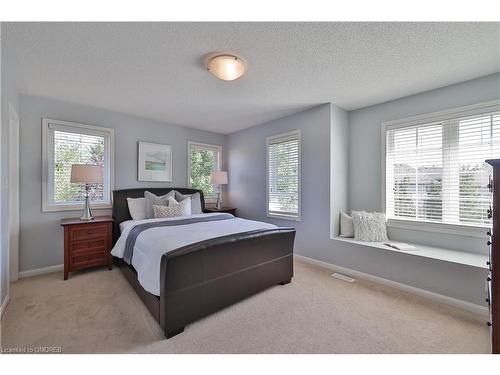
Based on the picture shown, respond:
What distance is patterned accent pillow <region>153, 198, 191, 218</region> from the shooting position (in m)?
3.41

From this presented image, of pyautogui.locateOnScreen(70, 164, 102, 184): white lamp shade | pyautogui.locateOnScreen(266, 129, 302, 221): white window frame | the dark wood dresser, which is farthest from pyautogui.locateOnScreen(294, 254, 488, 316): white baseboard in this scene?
pyautogui.locateOnScreen(70, 164, 102, 184): white lamp shade

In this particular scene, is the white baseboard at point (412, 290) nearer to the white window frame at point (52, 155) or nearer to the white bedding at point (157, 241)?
the white bedding at point (157, 241)

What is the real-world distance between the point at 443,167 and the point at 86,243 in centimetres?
467

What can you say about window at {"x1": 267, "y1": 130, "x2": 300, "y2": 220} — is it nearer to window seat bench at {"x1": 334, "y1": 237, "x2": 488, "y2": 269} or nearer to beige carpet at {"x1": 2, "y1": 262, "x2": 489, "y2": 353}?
window seat bench at {"x1": 334, "y1": 237, "x2": 488, "y2": 269}

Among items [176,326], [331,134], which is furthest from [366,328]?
[331,134]

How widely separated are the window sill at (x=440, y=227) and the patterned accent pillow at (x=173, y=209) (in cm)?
307

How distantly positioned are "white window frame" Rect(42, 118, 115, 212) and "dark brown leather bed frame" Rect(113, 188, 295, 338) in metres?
1.41

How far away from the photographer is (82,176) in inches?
116

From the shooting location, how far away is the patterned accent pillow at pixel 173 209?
341cm

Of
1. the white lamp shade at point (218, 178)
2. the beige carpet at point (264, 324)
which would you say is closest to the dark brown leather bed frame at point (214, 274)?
the beige carpet at point (264, 324)

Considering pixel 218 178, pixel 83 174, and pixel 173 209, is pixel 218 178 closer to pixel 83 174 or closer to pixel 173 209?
pixel 173 209
